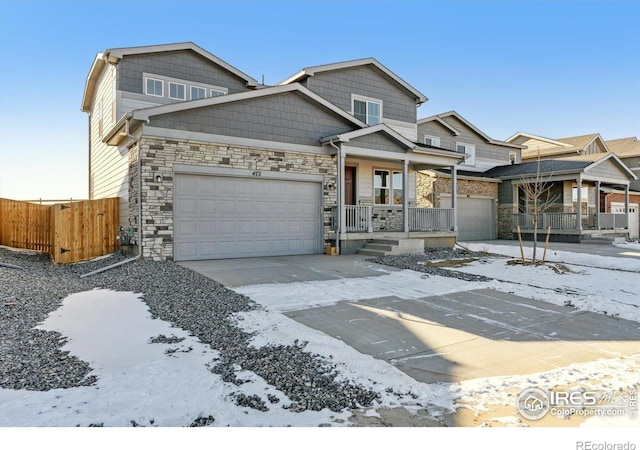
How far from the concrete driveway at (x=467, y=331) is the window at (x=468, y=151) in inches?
619

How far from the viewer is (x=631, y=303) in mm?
6188

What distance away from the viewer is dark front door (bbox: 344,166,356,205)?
569 inches

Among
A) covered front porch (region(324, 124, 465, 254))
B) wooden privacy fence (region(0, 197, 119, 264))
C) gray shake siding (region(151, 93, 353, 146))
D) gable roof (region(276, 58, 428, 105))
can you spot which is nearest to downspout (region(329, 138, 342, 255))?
covered front porch (region(324, 124, 465, 254))

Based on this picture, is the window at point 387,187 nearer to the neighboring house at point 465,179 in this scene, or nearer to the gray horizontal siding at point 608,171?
the neighboring house at point 465,179

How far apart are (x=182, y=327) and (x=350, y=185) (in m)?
10.5

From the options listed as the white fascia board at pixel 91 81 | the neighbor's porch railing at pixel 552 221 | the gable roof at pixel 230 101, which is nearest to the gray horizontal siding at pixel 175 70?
the white fascia board at pixel 91 81

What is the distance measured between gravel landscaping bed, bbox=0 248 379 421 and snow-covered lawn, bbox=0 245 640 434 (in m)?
0.13

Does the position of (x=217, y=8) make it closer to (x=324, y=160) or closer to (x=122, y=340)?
(x=122, y=340)

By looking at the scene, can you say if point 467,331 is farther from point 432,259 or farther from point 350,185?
point 350,185

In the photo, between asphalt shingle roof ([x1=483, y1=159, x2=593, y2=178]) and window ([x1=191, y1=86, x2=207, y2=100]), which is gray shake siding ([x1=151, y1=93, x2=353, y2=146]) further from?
asphalt shingle roof ([x1=483, y1=159, x2=593, y2=178])

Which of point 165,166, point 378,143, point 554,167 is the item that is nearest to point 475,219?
point 554,167

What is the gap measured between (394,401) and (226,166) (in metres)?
8.83

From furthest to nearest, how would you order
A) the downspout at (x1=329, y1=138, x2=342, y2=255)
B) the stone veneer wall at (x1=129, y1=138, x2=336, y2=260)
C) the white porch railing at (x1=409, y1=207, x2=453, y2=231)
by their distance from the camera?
the white porch railing at (x1=409, y1=207, x2=453, y2=231)
the downspout at (x1=329, y1=138, x2=342, y2=255)
the stone veneer wall at (x1=129, y1=138, x2=336, y2=260)

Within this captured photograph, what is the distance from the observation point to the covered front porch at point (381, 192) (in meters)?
12.4
